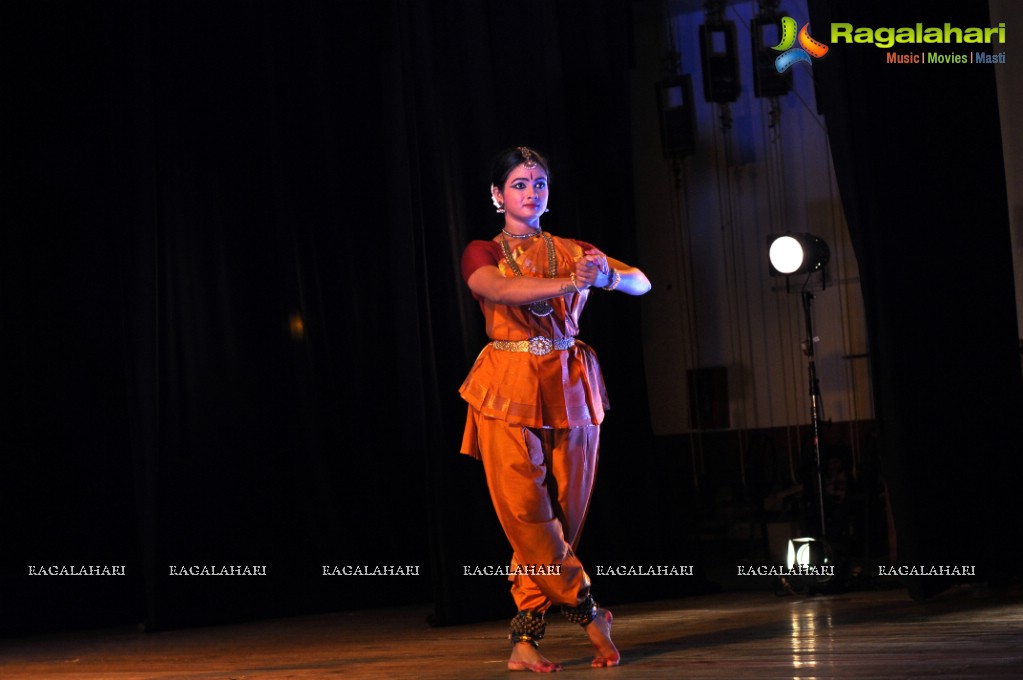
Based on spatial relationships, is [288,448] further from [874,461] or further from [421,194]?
[874,461]

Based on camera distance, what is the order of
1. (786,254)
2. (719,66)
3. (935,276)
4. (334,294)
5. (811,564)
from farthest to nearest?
(719,66) → (334,294) → (786,254) → (811,564) → (935,276)

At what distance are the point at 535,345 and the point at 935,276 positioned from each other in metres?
1.80

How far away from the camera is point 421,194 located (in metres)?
4.29

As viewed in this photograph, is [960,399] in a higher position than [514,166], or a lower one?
lower

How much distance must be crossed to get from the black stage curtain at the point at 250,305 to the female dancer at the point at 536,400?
132cm

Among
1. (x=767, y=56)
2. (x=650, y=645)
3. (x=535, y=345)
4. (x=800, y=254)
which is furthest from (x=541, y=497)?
(x=767, y=56)

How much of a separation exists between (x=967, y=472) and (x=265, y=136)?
295 centimetres

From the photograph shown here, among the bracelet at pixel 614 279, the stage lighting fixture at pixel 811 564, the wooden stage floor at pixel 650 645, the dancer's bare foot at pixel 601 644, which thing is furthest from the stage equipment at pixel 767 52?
the dancer's bare foot at pixel 601 644

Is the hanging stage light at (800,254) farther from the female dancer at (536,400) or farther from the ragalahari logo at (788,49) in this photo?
the female dancer at (536,400)

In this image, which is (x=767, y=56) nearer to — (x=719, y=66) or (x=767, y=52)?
(x=767, y=52)

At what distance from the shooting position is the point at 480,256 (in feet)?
9.52

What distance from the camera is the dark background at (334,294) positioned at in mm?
4070

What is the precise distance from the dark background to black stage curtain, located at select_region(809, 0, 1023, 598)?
1cm

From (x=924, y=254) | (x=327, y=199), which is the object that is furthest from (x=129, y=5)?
(x=924, y=254)
